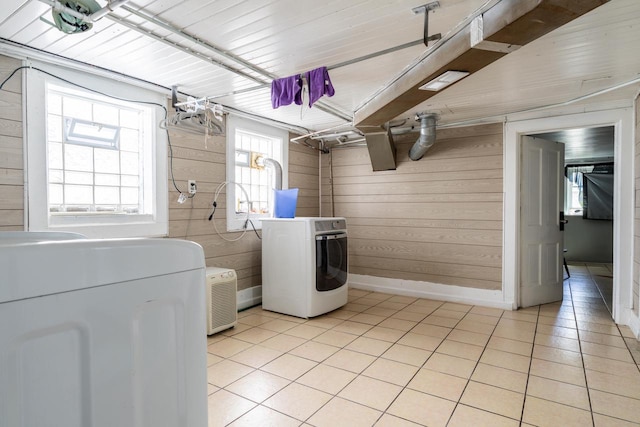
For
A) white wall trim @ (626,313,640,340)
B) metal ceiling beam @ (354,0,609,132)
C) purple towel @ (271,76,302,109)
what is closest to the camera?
metal ceiling beam @ (354,0,609,132)

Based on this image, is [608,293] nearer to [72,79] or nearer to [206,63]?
[206,63]

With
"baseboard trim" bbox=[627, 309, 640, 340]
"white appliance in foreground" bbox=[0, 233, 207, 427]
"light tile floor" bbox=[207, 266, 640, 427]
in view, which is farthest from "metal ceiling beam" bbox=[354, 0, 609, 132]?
"baseboard trim" bbox=[627, 309, 640, 340]

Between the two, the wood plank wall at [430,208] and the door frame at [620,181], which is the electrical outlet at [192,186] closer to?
the wood plank wall at [430,208]

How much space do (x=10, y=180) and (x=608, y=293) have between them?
255 inches

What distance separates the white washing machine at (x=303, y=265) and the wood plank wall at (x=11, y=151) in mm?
2129

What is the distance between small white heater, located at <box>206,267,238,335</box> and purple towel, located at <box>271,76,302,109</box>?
162 centimetres

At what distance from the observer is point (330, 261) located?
3846 mm

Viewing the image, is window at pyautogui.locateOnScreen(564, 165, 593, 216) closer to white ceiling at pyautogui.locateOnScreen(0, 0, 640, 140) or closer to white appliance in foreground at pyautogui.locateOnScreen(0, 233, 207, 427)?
white ceiling at pyautogui.locateOnScreen(0, 0, 640, 140)

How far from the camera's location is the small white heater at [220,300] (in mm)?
3162

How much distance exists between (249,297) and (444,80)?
3.09 meters

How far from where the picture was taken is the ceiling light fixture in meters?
2.17

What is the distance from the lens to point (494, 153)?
406cm

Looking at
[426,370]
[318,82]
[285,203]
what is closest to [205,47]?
[318,82]

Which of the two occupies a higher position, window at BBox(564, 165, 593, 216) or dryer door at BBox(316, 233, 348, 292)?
window at BBox(564, 165, 593, 216)
